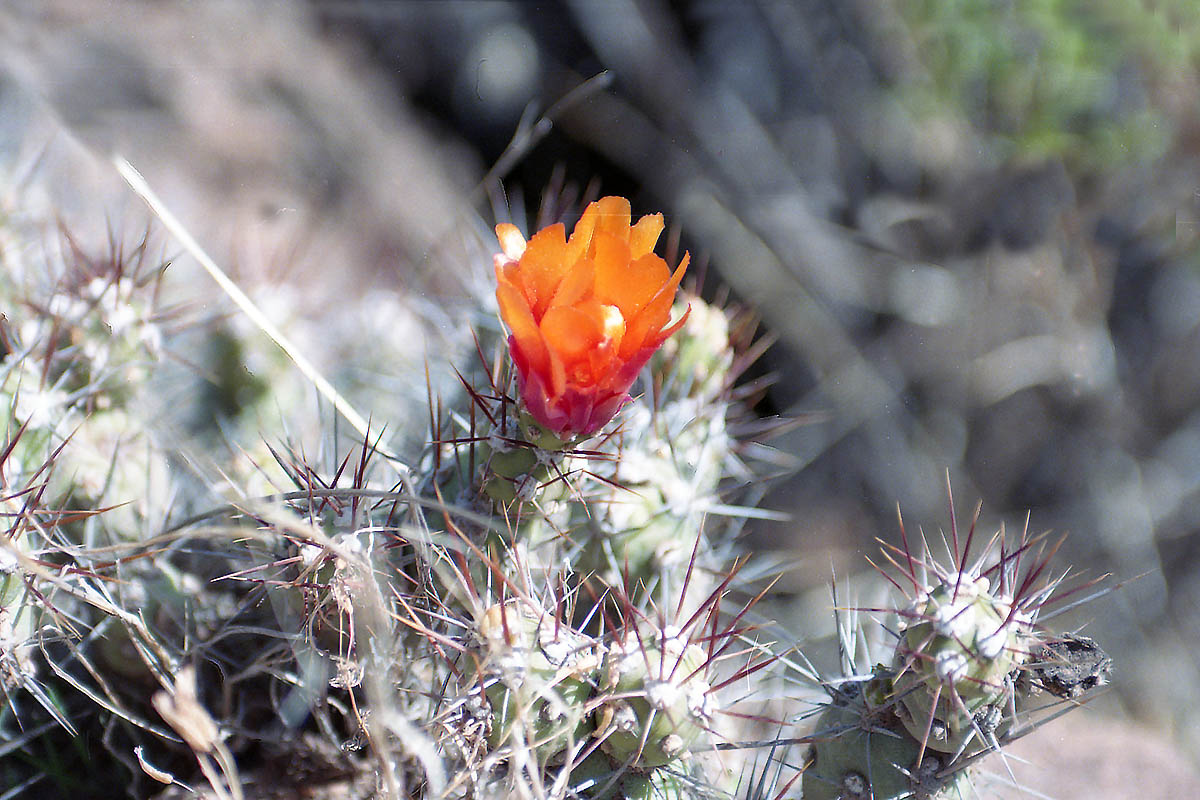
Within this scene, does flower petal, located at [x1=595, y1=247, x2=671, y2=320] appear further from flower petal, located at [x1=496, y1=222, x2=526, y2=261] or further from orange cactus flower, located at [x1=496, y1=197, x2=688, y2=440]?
flower petal, located at [x1=496, y1=222, x2=526, y2=261]

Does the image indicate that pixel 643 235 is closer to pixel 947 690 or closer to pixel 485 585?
pixel 485 585

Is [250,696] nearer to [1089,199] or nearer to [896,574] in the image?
[896,574]

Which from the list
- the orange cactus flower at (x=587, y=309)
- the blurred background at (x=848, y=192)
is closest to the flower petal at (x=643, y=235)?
the orange cactus flower at (x=587, y=309)

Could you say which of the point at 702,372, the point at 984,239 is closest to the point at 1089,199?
the point at 984,239

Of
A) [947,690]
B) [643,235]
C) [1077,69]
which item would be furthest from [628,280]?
[1077,69]

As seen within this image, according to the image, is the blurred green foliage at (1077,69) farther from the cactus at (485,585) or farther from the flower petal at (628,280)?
the flower petal at (628,280)

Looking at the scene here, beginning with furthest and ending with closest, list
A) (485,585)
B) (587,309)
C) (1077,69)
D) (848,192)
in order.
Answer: (848,192) → (1077,69) → (485,585) → (587,309)
